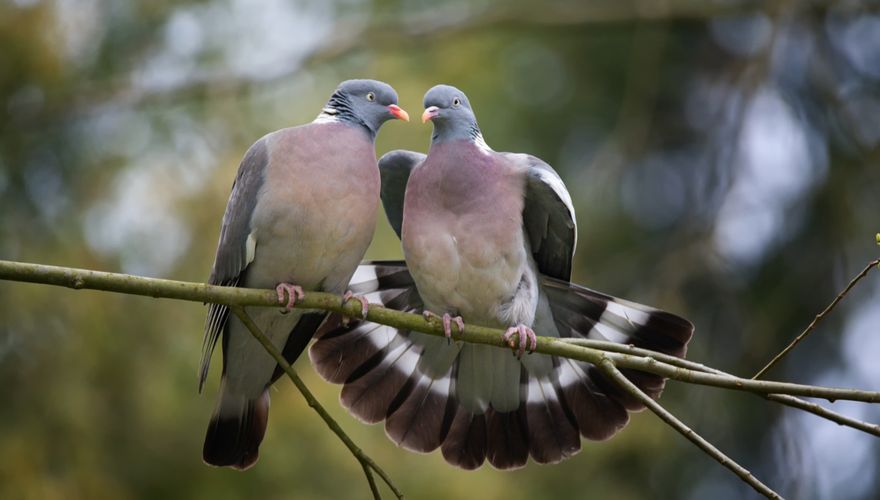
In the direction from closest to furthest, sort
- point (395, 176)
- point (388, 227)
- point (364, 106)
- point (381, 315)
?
point (381, 315), point (364, 106), point (395, 176), point (388, 227)

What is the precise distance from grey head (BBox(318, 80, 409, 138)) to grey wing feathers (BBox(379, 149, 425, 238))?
0.33 metres

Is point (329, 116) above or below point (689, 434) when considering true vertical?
above

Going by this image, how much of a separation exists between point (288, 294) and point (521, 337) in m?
0.90

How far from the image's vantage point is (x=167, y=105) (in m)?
8.48

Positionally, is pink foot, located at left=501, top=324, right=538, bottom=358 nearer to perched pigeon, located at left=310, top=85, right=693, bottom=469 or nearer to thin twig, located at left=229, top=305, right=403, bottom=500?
perched pigeon, located at left=310, top=85, right=693, bottom=469

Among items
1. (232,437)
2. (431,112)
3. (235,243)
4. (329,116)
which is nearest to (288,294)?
(235,243)

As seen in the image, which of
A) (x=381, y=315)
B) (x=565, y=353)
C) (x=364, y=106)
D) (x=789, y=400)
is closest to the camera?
(x=789, y=400)

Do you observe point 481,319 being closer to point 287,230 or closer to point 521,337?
point 521,337

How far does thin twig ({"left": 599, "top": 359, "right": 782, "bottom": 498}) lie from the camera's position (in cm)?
319

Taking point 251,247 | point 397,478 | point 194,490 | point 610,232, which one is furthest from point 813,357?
point 251,247

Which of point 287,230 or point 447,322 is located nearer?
point 447,322

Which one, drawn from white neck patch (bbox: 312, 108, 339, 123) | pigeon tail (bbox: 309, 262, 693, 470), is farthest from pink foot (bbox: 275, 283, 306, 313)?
white neck patch (bbox: 312, 108, 339, 123)

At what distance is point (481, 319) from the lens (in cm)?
462

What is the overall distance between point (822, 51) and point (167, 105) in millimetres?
4956
